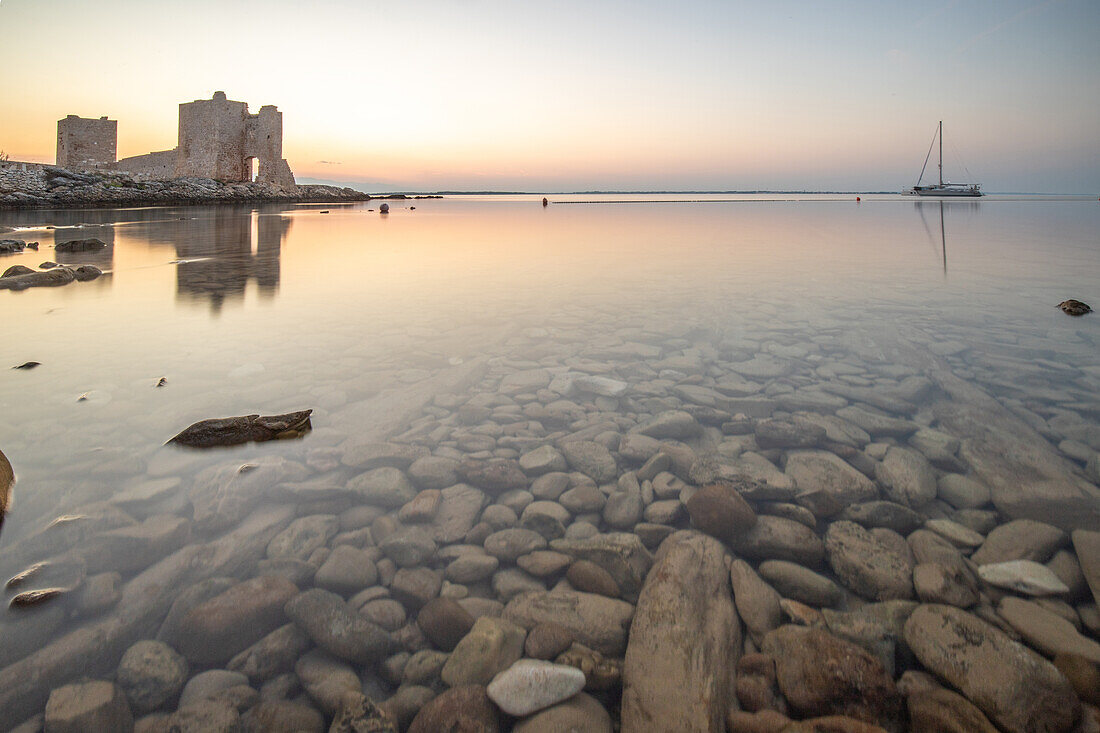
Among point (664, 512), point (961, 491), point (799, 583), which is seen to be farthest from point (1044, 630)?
point (664, 512)

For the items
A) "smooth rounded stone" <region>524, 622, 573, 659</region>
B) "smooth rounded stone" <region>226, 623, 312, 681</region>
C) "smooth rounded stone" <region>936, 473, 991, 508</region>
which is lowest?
"smooth rounded stone" <region>226, 623, 312, 681</region>

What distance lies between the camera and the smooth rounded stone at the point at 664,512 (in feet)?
8.08

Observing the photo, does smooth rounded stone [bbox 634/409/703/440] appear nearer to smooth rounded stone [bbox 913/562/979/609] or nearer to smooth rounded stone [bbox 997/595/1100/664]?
smooth rounded stone [bbox 913/562/979/609]

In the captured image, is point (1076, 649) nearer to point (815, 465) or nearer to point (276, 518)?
point (815, 465)

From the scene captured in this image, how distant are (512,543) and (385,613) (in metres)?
0.58

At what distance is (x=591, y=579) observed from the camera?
2080 mm

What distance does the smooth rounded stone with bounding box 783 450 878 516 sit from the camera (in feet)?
8.30

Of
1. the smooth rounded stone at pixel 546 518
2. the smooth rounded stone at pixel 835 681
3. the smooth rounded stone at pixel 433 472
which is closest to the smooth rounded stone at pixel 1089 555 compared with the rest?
the smooth rounded stone at pixel 835 681

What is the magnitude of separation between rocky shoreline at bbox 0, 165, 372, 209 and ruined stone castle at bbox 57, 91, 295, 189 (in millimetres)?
2343

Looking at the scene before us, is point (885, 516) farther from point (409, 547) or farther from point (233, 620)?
point (233, 620)

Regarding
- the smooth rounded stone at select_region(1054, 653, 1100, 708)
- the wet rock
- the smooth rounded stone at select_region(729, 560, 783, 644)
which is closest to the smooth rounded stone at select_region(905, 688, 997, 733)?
the smooth rounded stone at select_region(1054, 653, 1100, 708)

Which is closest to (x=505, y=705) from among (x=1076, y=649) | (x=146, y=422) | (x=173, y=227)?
(x=1076, y=649)

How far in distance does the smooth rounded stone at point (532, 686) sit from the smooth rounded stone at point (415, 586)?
47cm

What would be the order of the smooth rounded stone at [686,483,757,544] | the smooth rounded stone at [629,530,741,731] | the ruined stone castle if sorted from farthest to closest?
the ruined stone castle, the smooth rounded stone at [686,483,757,544], the smooth rounded stone at [629,530,741,731]
